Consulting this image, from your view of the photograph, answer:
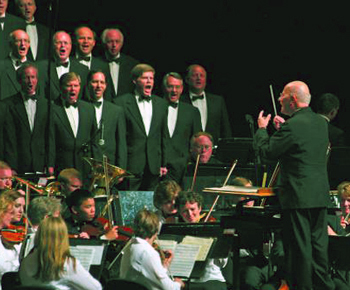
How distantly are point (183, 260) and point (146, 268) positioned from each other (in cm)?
34

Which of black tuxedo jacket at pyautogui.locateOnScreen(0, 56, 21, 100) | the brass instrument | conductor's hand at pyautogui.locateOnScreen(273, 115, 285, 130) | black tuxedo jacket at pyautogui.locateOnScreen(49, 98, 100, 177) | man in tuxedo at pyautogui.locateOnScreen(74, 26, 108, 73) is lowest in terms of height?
the brass instrument

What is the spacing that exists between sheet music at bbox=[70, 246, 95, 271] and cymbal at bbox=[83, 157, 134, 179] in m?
2.57

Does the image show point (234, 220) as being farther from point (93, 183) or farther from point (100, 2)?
point (100, 2)

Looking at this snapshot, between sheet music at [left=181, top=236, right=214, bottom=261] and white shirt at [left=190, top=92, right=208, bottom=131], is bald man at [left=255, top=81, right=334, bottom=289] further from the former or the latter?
white shirt at [left=190, top=92, right=208, bottom=131]

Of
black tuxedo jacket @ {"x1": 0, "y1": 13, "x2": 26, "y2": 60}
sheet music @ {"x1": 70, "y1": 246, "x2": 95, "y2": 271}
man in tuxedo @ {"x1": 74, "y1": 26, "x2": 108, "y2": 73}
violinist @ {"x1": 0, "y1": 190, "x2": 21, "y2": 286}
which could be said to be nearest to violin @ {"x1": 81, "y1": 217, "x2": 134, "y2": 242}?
violinist @ {"x1": 0, "y1": 190, "x2": 21, "y2": 286}

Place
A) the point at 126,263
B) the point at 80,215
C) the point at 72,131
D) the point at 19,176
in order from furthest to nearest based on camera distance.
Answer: the point at 72,131, the point at 19,176, the point at 80,215, the point at 126,263

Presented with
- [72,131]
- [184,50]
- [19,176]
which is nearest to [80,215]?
[19,176]

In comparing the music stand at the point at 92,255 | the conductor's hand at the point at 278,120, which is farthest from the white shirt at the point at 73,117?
the music stand at the point at 92,255

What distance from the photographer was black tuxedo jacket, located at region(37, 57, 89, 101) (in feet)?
30.2

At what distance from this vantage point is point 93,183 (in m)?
8.46

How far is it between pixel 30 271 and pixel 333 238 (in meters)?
2.44

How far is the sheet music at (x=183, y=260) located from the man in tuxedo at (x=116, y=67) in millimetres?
3841

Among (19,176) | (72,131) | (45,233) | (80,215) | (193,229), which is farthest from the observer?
(72,131)

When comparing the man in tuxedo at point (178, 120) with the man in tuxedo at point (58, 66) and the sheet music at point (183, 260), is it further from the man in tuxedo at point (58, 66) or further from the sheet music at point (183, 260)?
the sheet music at point (183, 260)
